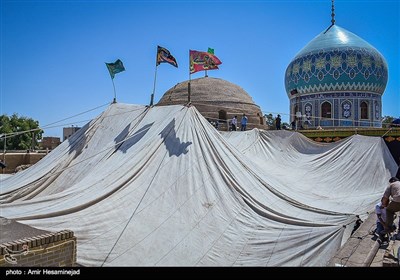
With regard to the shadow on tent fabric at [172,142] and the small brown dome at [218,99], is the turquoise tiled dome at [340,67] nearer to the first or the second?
the small brown dome at [218,99]

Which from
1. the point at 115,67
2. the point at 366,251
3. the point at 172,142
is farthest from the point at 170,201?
the point at 115,67

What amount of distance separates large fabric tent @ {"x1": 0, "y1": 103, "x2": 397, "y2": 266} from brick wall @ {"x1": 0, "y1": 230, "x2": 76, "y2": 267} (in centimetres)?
34

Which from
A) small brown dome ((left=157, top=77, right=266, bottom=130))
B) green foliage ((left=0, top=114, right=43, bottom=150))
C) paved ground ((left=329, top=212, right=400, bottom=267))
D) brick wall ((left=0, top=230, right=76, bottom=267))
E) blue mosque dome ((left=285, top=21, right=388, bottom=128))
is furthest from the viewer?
green foliage ((left=0, top=114, right=43, bottom=150))

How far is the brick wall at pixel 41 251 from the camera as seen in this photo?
284 cm

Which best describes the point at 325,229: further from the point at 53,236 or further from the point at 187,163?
the point at 53,236

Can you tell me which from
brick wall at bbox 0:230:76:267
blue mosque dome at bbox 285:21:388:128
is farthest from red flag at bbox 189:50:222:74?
blue mosque dome at bbox 285:21:388:128

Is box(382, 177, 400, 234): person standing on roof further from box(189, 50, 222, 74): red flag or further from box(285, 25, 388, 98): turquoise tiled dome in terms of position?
box(285, 25, 388, 98): turquoise tiled dome

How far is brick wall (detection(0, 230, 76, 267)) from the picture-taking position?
112 inches

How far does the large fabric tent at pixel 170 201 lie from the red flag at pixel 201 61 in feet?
4.66

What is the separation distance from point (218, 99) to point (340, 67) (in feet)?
27.5

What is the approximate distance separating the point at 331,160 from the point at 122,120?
19.9ft

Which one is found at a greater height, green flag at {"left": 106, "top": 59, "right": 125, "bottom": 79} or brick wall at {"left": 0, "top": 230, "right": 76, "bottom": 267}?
green flag at {"left": 106, "top": 59, "right": 125, "bottom": 79}

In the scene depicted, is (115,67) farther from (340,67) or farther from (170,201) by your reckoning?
(340,67)

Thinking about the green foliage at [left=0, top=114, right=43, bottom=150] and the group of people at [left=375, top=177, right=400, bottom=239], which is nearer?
the group of people at [left=375, top=177, right=400, bottom=239]
